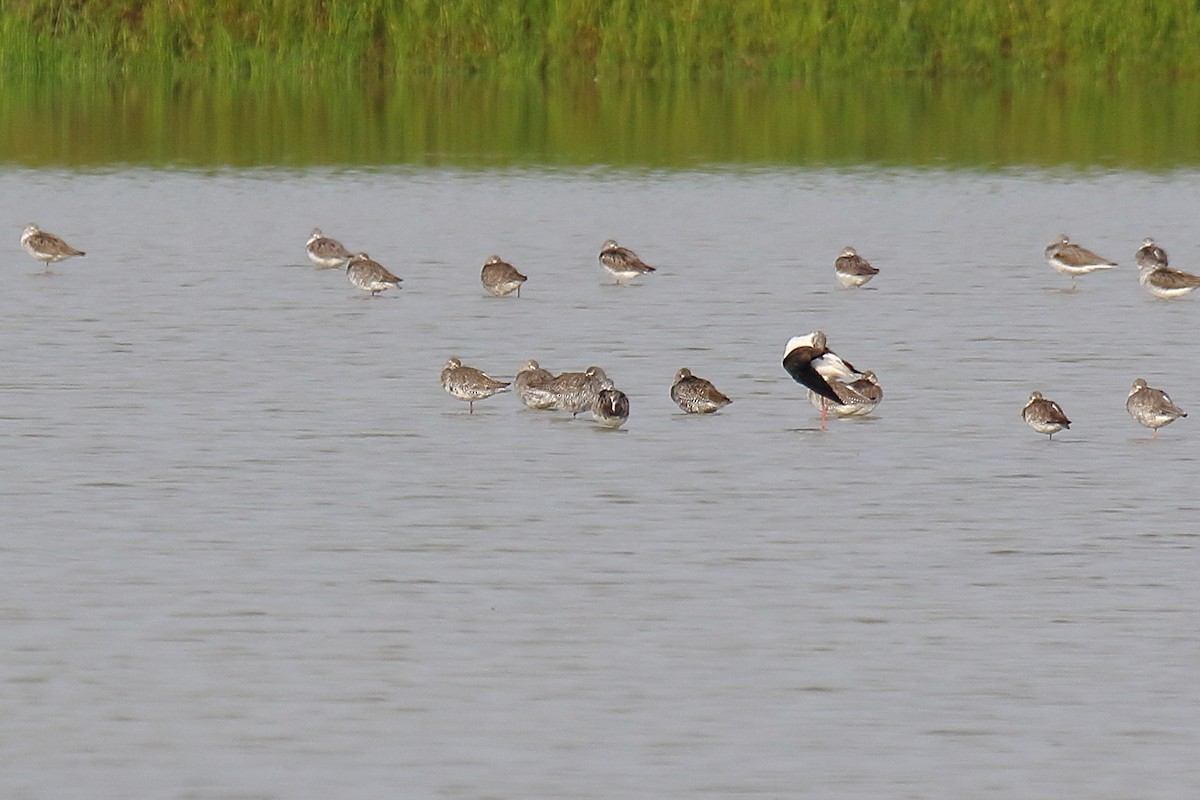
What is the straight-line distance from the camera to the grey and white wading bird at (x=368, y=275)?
26125mm

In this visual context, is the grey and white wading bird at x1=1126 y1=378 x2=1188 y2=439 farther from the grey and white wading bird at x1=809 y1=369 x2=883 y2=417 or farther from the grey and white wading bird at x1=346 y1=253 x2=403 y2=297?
the grey and white wading bird at x1=346 y1=253 x2=403 y2=297

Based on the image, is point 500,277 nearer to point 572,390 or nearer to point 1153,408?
point 572,390

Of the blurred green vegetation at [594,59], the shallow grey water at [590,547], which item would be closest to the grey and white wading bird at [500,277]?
the shallow grey water at [590,547]

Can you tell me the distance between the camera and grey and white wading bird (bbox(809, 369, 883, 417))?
61.1 ft

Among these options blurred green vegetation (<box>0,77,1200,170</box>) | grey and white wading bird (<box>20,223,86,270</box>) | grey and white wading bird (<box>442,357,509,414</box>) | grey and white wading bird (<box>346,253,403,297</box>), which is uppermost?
grey and white wading bird (<box>442,357,509,414</box>)

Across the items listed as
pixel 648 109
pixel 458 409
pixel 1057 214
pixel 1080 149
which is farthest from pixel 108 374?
pixel 648 109

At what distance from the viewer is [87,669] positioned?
11.8 meters

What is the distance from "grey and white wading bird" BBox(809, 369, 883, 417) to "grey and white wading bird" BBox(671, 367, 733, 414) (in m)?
0.72

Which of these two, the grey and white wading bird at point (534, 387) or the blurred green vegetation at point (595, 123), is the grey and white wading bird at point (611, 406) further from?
the blurred green vegetation at point (595, 123)

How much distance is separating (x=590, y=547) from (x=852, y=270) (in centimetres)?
1224

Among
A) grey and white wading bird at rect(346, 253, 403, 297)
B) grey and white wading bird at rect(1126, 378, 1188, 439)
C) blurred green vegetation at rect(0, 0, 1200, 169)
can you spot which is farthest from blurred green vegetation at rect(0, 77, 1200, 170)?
grey and white wading bird at rect(1126, 378, 1188, 439)

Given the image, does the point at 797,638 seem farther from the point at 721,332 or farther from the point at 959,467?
the point at 721,332

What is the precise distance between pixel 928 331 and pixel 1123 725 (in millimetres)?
12748

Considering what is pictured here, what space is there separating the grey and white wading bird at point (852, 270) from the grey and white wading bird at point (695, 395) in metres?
7.46
